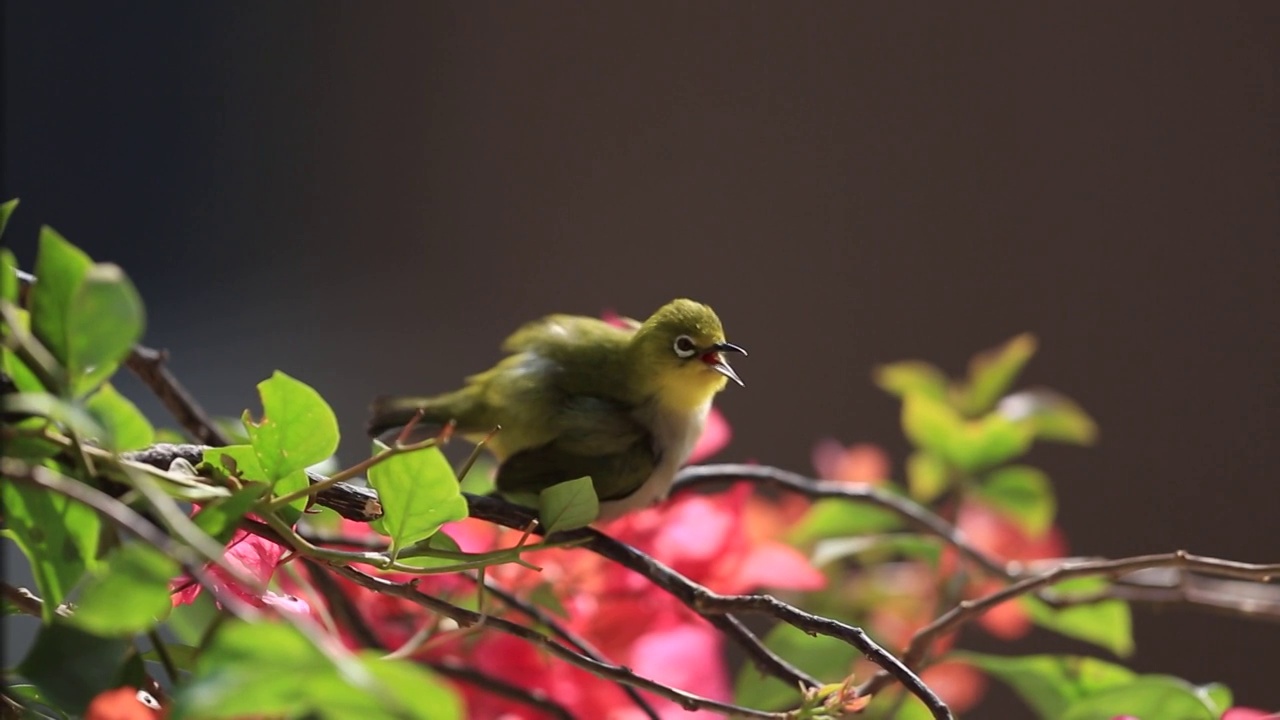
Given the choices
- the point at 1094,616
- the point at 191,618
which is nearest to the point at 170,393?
the point at 191,618

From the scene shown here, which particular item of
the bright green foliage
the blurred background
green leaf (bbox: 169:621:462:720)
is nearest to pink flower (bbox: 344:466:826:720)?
the bright green foliage

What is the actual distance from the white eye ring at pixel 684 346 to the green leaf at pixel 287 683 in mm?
338

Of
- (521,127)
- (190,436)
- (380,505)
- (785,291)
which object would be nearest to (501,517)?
(380,505)

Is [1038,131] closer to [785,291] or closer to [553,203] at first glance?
[785,291]

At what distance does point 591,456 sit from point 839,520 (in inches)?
9.1

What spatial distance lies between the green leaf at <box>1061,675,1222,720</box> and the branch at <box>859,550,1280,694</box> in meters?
0.05

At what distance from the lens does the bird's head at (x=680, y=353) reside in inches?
19.9

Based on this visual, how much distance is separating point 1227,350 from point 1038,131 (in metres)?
0.39

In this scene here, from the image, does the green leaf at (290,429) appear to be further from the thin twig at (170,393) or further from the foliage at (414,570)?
the thin twig at (170,393)

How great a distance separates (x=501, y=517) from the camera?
0.34 m

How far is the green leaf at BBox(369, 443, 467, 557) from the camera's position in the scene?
10.6 inches

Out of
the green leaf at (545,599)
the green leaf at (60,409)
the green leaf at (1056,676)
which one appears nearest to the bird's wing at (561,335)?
the green leaf at (545,599)

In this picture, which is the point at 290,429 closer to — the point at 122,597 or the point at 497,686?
the point at 122,597

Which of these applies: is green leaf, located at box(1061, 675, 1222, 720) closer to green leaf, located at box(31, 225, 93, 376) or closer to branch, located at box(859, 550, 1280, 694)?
branch, located at box(859, 550, 1280, 694)
